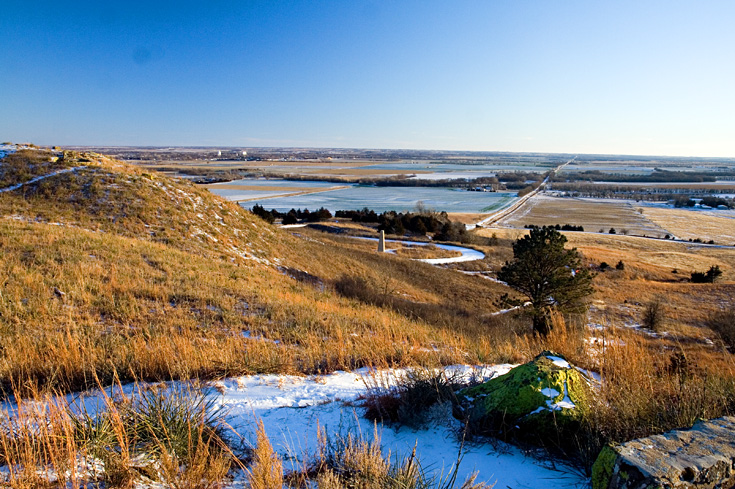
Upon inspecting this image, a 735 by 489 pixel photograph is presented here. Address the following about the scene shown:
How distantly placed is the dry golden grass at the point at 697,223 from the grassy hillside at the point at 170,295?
55.1 m

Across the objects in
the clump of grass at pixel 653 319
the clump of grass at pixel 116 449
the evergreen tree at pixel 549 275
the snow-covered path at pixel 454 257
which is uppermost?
the clump of grass at pixel 116 449

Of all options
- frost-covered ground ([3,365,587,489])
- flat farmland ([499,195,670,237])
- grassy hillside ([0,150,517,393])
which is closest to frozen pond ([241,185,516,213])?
flat farmland ([499,195,670,237])

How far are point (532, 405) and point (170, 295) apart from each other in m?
7.32

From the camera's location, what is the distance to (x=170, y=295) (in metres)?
8.08

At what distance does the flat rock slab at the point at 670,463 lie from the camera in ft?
6.53

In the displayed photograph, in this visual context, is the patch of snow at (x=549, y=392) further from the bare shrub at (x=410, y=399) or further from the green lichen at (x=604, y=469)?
the green lichen at (x=604, y=469)

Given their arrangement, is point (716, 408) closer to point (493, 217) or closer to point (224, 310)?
point (224, 310)

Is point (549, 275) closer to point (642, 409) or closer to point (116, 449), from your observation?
point (642, 409)

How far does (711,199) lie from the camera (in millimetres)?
93062

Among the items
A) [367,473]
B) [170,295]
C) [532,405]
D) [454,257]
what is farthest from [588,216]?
[367,473]

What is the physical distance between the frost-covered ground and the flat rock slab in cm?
55

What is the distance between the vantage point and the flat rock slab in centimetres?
199

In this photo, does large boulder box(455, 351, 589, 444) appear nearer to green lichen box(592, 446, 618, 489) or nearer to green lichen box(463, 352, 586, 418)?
green lichen box(463, 352, 586, 418)

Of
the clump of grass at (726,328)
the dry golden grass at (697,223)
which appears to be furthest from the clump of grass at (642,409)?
the dry golden grass at (697,223)
